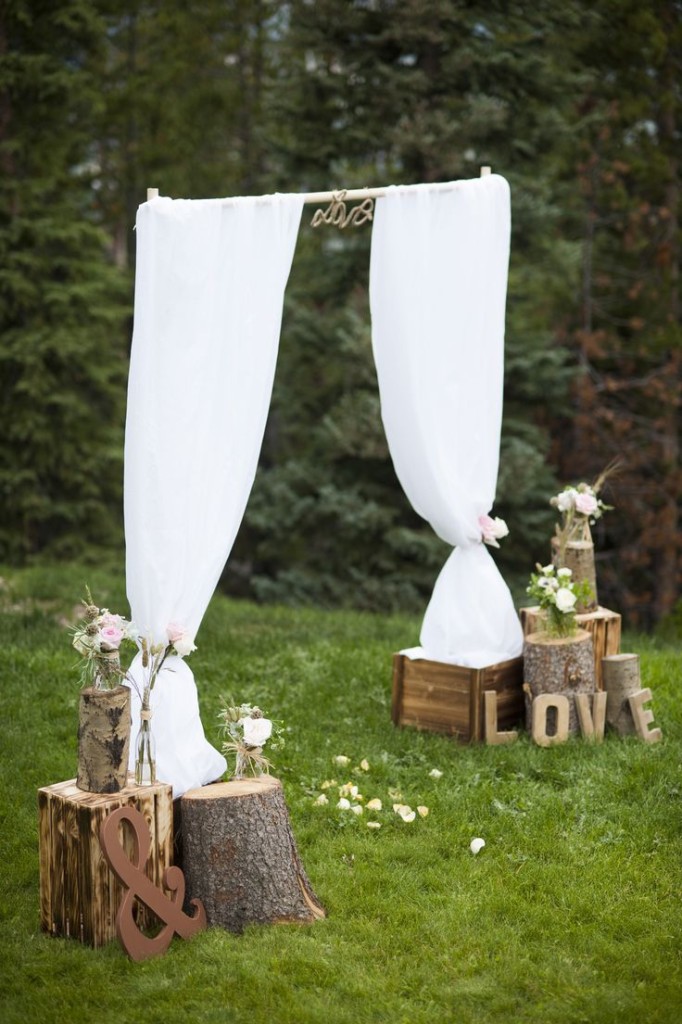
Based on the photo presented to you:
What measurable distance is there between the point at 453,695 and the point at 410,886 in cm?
143

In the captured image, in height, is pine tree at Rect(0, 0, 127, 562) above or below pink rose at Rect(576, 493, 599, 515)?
above

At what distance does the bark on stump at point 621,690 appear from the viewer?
535 cm

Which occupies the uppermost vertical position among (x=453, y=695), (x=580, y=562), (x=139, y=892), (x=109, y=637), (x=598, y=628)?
(x=580, y=562)

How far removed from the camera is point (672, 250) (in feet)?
40.1

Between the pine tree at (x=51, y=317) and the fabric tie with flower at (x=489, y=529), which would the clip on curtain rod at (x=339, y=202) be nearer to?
the fabric tie with flower at (x=489, y=529)

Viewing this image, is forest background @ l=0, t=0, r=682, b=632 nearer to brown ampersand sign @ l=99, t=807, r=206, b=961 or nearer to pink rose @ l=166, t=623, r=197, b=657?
pink rose @ l=166, t=623, r=197, b=657

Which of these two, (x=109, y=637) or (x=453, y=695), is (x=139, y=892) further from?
(x=453, y=695)

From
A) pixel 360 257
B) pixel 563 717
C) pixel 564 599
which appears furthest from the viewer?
pixel 360 257

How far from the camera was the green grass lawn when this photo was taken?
3.30 metres

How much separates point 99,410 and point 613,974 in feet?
30.9

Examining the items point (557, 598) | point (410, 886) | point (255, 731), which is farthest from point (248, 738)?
point (557, 598)

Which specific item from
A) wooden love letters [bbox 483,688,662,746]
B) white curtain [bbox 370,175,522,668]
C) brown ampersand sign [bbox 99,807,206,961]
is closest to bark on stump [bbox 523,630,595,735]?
wooden love letters [bbox 483,688,662,746]

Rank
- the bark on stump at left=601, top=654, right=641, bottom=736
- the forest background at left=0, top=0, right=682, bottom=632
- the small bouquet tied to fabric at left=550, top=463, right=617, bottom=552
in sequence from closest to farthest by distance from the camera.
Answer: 1. the bark on stump at left=601, top=654, right=641, bottom=736
2. the small bouquet tied to fabric at left=550, top=463, right=617, bottom=552
3. the forest background at left=0, top=0, right=682, bottom=632

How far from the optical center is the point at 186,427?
4.05 m
